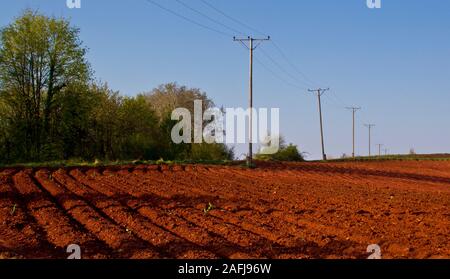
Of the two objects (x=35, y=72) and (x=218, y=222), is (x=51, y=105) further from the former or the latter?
(x=218, y=222)

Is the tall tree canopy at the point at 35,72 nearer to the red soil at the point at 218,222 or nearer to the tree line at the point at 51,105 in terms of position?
the tree line at the point at 51,105

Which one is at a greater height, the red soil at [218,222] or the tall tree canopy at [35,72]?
the tall tree canopy at [35,72]

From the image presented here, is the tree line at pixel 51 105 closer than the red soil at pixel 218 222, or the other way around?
the red soil at pixel 218 222

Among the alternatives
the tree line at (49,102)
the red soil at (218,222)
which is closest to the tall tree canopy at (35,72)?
the tree line at (49,102)

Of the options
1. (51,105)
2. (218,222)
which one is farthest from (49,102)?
(218,222)

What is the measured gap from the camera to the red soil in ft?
29.2

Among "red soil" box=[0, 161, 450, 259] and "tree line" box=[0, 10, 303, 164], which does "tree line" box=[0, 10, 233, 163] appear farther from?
"red soil" box=[0, 161, 450, 259]

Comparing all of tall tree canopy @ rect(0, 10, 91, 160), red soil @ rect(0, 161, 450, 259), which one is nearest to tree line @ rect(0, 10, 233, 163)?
tall tree canopy @ rect(0, 10, 91, 160)

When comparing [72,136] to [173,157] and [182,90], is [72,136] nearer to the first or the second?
[173,157]

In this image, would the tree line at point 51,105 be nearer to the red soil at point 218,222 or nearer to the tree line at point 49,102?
the tree line at point 49,102

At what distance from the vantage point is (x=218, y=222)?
11469 mm

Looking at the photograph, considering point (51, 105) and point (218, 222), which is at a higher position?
point (51, 105)

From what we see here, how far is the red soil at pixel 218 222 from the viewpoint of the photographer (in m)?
8.89

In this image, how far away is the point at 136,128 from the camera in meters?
49.3
